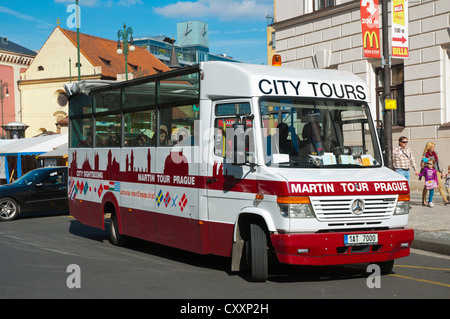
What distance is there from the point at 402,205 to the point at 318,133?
1406 mm

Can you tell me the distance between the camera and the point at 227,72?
8906mm

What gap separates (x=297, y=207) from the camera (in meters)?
7.73

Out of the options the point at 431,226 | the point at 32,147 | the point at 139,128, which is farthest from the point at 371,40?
the point at 32,147

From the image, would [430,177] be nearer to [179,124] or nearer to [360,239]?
[179,124]

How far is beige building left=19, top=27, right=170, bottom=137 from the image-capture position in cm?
7744

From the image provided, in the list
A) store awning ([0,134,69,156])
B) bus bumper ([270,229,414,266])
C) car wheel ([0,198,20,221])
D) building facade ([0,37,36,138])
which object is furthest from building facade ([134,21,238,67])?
bus bumper ([270,229,414,266])

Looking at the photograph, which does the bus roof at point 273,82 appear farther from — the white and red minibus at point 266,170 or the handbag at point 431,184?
the handbag at point 431,184

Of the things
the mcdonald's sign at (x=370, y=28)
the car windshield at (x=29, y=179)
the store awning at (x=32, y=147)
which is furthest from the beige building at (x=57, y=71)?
the mcdonald's sign at (x=370, y=28)

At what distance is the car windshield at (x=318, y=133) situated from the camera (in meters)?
8.41

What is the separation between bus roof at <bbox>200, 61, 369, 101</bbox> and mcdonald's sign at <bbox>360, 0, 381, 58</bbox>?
697 centimetres

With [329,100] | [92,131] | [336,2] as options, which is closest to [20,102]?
[336,2]

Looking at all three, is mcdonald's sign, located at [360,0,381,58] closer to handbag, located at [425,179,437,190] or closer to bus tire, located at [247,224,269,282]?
handbag, located at [425,179,437,190]

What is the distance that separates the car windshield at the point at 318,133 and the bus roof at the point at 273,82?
0.12 m
